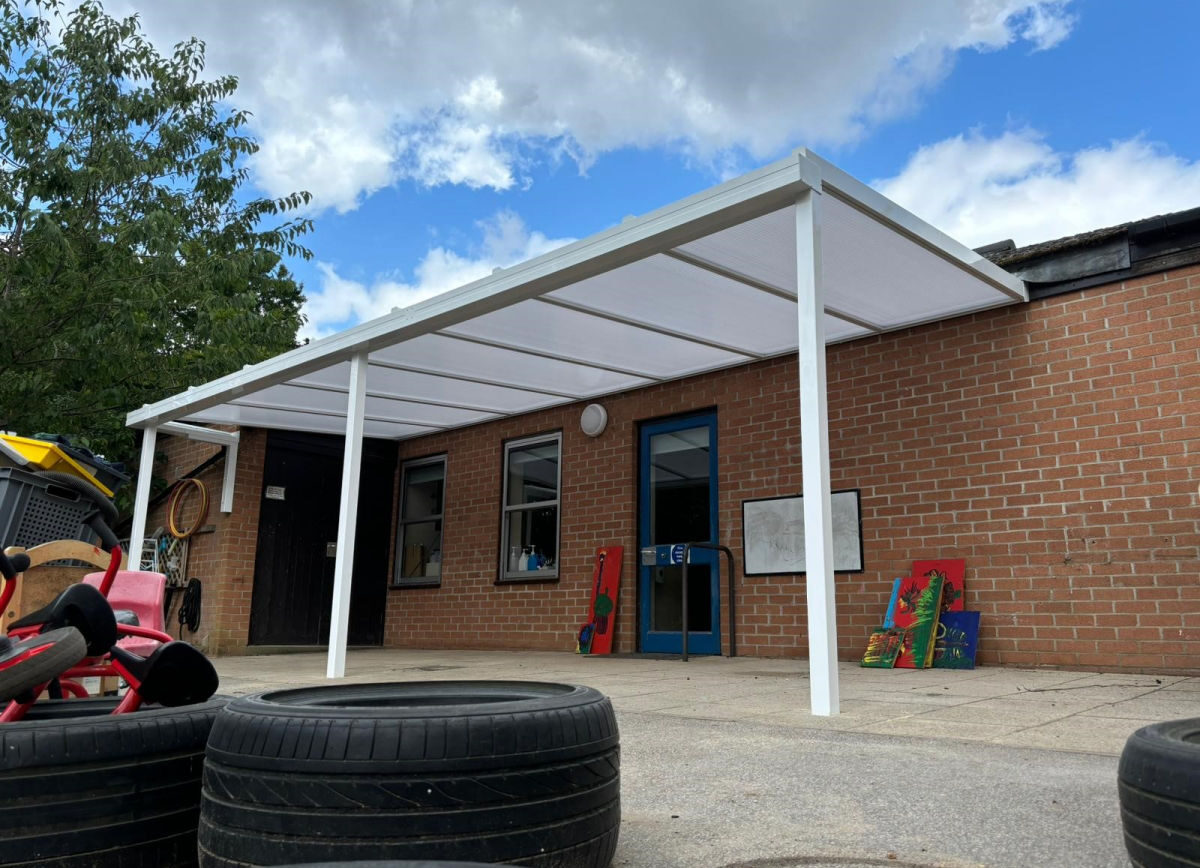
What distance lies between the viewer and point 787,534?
6.79 meters

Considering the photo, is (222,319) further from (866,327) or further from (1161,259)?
(1161,259)

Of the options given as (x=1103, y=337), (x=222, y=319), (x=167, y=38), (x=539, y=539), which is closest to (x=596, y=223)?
(x=1103, y=337)

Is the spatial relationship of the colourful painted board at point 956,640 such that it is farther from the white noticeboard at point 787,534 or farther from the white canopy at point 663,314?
the white canopy at point 663,314

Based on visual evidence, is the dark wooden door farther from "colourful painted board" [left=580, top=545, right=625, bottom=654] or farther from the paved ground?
the paved ground

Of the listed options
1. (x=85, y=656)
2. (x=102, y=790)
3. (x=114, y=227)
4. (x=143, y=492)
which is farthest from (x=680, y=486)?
(x=114, y=227)

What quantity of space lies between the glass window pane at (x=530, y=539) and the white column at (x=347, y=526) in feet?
9.07

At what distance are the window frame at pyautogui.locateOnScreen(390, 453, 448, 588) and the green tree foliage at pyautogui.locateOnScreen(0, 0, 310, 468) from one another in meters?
2.90

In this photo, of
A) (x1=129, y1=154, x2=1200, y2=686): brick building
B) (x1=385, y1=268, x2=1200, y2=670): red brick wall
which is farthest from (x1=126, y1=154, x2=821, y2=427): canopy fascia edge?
(x1=385, y1=268, x2=1200, y2=670): red brick wall

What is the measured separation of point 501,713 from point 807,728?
2087 mm

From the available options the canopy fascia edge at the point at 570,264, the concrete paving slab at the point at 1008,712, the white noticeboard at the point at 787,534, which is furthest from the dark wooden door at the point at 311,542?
the concrete paving slab at the point at 1008,712

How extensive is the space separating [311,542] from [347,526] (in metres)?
3.80

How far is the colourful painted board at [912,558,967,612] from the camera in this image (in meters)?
5.74

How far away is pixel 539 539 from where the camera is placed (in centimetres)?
893

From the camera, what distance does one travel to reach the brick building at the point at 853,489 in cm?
517
